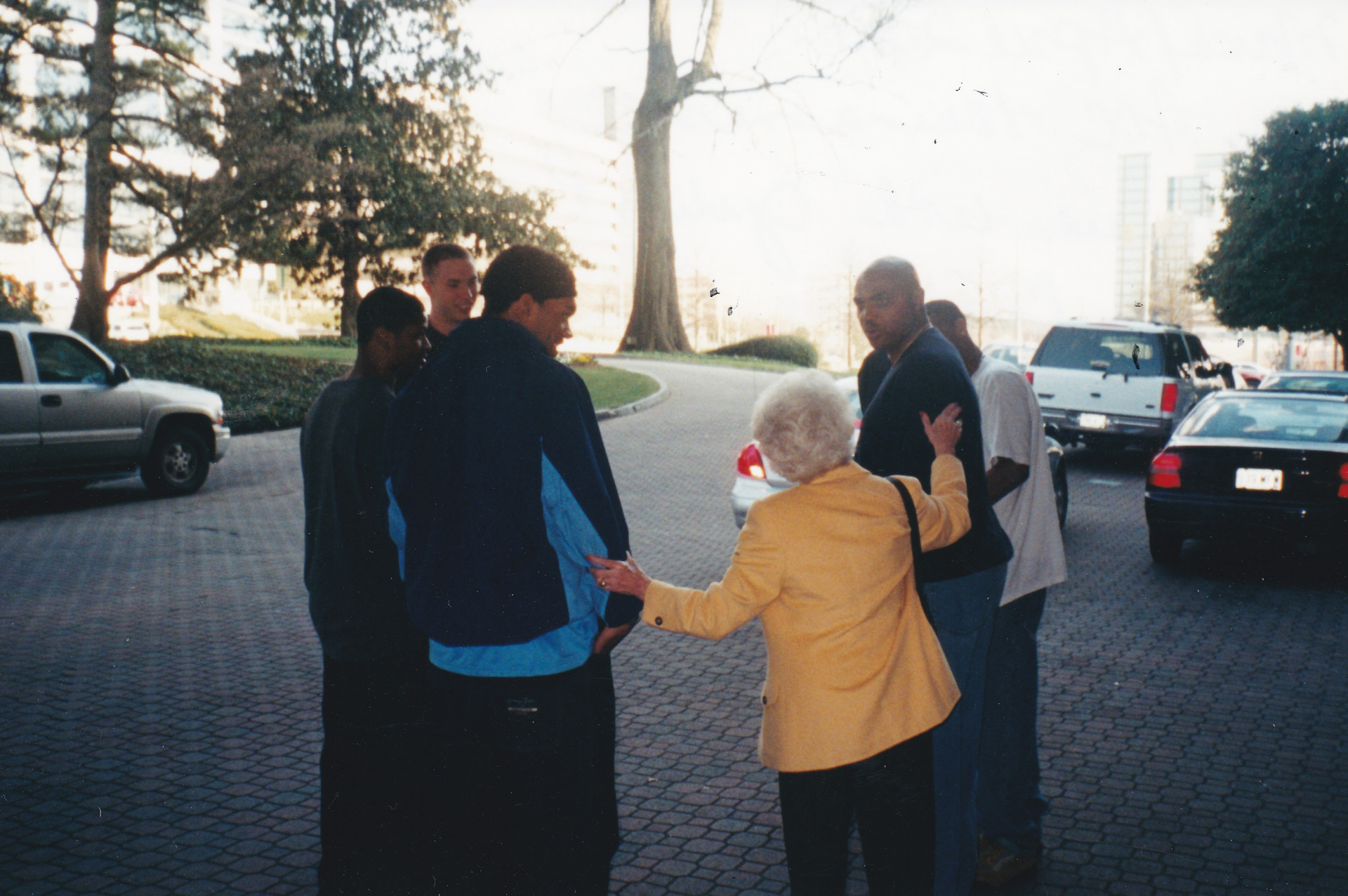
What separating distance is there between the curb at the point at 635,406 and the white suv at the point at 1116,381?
7.03 metres

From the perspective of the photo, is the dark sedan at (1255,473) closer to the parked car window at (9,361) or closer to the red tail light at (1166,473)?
the red tail light at (1166,473)

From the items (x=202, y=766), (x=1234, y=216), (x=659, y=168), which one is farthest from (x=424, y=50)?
(x=202, y=766)

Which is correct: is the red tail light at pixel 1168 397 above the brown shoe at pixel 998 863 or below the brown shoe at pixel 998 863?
above

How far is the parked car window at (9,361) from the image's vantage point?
11391mm

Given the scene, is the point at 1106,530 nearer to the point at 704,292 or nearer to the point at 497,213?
the point at 497,213

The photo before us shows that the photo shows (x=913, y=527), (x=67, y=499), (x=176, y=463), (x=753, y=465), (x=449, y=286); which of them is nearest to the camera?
(x=913, y=527)

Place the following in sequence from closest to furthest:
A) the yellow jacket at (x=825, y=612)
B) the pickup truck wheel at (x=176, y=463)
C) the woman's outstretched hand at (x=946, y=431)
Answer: the yellow jacket at (x=825, y=612) → the woman's outstretched hand at (x=946, y=431) → the pickup truck wheel at (x=176, y=463)

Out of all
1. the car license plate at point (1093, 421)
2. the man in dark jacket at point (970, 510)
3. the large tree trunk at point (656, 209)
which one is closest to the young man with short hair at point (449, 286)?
the man in dark jacket at point (970, 510)

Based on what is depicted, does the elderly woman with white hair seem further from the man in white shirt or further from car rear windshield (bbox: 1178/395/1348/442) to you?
car rear windshield (bbox: 1178/395/1348/442)

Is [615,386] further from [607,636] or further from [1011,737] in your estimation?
[607,636]

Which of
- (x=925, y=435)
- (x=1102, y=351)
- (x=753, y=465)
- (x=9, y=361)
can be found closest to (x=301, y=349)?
(x=9, y=361)

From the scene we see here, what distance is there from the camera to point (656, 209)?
3306 cm

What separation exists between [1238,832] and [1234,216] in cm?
3916

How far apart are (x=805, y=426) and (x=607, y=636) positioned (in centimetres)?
68
